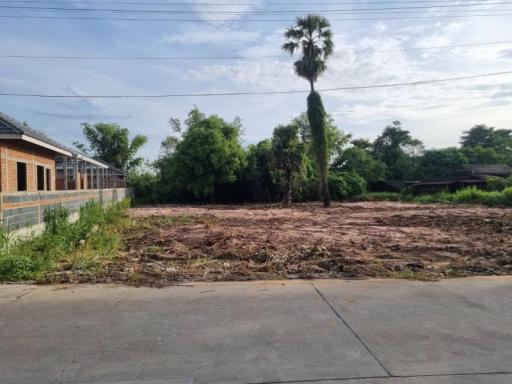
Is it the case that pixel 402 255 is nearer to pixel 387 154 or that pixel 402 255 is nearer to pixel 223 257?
pixel 223 257

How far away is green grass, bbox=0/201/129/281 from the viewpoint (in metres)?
7.33

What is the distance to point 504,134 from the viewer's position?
67.2m

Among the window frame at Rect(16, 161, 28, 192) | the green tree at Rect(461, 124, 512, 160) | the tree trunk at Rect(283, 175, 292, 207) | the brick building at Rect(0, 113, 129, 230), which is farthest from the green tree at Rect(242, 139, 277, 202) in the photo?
the green tree at Rect(461, 124, 512, 160)

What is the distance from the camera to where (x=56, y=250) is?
9.02 metres

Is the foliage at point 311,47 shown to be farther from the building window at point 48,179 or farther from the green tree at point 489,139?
the green tree at point 489,139

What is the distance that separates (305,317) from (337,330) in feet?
1.72

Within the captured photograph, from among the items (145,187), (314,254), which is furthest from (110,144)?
(314,254)

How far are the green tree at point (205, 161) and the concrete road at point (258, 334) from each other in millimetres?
29646

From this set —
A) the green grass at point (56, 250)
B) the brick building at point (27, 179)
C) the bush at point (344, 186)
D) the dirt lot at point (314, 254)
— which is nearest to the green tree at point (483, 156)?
the bush at point (344, 186)

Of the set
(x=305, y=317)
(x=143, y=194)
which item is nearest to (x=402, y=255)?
(x=305, y=317)

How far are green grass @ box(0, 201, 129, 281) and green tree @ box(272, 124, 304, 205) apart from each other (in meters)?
22.8

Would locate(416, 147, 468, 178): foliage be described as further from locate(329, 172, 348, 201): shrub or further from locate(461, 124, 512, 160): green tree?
locate(329, 172, 348, 201): shrub

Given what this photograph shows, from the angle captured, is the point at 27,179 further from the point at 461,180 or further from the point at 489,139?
the point at 489,139

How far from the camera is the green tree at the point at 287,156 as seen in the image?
34.8 meters
